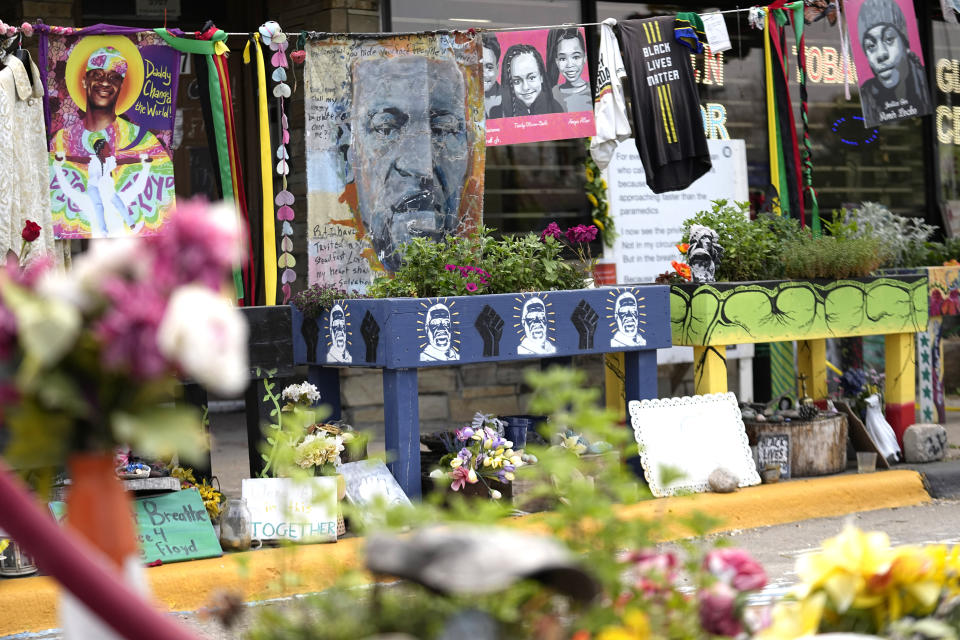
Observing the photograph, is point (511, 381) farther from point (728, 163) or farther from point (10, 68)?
point (10, 68)

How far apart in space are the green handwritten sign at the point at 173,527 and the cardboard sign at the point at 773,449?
3268 millimetres

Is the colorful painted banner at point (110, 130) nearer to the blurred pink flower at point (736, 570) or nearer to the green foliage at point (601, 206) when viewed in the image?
the green foliage at point (601, 206)

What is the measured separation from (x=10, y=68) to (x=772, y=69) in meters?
4.78

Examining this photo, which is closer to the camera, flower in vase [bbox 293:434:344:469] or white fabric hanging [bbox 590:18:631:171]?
flower in vase [bbox 293:434:344:469]

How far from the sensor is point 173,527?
5.70m

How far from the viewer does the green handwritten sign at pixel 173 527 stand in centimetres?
554

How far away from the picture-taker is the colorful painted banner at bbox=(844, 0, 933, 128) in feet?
27.5

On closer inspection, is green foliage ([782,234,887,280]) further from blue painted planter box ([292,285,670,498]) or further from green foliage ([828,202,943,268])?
green foliage ([828,202,943,268])

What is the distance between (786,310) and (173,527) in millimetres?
3694

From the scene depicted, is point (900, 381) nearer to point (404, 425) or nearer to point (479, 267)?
point (479, 267)

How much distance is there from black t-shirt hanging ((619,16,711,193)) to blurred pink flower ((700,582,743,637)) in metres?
5.63

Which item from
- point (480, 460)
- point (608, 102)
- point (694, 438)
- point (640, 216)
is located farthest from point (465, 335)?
point (640, 216)

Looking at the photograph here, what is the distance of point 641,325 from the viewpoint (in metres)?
6.70

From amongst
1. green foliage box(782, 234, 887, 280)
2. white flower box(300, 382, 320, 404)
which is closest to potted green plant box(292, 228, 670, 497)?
white flower box(300, 382, 320, 404)
